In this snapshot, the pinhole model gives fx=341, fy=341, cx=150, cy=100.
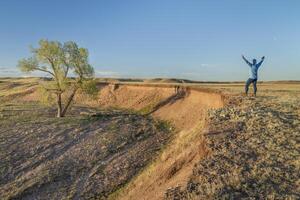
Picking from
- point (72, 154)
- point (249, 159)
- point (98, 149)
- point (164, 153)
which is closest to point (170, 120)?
point (98, 149)

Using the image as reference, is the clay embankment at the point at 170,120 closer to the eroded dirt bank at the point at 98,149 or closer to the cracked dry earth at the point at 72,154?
the eroded dirt bank at the point at 98,149

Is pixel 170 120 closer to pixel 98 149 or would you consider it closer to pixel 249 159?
pixel 98 149

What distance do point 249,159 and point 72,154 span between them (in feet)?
55.3

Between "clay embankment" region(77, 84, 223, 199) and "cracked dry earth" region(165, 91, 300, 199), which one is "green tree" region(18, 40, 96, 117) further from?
"cracked dry earth" region(165, 91, 300, 199)

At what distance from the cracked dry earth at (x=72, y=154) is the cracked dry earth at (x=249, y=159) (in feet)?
24.6

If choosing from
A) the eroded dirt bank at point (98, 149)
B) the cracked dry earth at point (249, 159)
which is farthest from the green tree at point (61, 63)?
the cracked dry earth at point (249, 159)

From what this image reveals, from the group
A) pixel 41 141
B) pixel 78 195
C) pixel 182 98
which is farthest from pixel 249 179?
pixel 182 98

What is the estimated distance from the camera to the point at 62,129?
3709 centimetres

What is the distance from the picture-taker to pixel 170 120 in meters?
41.2

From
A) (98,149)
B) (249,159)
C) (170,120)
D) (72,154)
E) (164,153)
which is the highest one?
(249,159)

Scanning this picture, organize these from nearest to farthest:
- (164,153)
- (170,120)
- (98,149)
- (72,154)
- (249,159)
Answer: (249,159) → (164,153) → (72,154) → (98,149) → (170,120)

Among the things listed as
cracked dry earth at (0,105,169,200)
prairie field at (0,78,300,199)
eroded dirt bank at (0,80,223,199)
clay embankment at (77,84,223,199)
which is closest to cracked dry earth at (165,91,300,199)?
prairie field at (0,78,300,199)

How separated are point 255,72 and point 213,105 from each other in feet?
27.3

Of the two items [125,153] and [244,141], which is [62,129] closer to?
[125,153]
